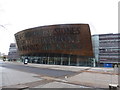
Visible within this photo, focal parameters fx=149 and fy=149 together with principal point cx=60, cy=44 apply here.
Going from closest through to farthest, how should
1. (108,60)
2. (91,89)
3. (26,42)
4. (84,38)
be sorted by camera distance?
(91,89), (84,38), (108,60), (26,42)

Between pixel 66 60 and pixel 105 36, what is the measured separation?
21770 mm

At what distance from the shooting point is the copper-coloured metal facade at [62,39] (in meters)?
55.0

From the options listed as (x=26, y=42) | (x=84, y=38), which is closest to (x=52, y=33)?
(x=84, y=38)

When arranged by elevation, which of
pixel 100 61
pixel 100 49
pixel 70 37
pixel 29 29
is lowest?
pixel 100 61

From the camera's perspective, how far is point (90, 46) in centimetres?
5631

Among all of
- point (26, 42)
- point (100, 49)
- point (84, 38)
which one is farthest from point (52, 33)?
point (100, 49)

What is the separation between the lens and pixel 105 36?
66.8 meters

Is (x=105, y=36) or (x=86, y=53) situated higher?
(x=105, y=36)

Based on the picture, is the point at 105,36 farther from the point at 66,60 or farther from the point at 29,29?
the point at 29,29

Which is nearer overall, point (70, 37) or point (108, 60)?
point (70, 37)

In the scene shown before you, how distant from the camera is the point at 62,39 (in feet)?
188

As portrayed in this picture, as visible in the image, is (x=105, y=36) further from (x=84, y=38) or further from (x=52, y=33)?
(x=52, y=33)

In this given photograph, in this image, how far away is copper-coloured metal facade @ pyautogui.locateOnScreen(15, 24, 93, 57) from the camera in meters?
55.0

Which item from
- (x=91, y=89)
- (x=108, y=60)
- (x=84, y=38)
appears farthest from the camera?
(x=108, y=60)
